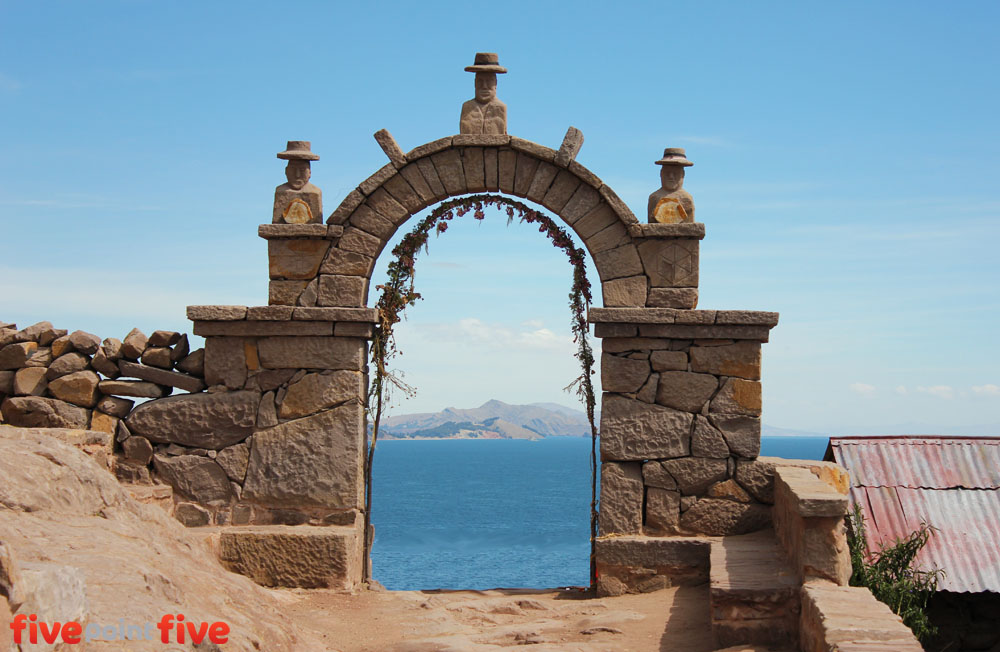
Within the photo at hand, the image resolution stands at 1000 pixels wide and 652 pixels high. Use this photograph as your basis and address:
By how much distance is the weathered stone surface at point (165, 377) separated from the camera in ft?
26.1

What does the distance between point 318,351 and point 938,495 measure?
536cm

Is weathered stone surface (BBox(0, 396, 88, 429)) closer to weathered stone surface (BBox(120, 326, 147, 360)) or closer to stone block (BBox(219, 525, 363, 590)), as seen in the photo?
weathered stone surface (BBox(120, 326, 147, 360))

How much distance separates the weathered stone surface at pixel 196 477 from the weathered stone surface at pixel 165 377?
58cm

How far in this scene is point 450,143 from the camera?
7812 mm

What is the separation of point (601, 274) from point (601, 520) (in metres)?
2.00

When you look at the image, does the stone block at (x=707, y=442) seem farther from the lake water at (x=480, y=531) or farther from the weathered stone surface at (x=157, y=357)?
the lake water at (x=480, y=531)

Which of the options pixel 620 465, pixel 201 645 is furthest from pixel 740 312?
pixel 201 645

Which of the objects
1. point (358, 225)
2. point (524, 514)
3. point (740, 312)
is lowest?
point (524, 514)

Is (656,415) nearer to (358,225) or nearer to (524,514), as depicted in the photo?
(358,225)

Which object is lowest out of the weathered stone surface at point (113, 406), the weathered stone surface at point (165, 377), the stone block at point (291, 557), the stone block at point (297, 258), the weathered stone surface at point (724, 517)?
the stone block at point (291, 557)

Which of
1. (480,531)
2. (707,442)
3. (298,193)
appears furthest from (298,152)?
(480,531)

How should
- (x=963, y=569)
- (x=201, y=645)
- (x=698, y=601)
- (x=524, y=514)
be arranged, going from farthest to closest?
1. (x=524, y=514)
2. (x=963, y=569)
3. (x=698, y=601)
4. (x=201, y=645)

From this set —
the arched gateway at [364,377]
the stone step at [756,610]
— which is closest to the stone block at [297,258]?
the arched gateway at [364,377]

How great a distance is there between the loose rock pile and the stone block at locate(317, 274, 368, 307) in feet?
3.81
